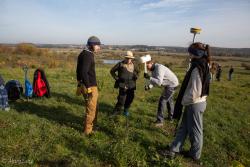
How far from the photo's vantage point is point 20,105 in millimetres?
9047

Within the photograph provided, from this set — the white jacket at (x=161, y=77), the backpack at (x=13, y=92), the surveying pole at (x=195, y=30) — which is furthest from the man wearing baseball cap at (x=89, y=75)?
the backpack at (x=13, y=92)

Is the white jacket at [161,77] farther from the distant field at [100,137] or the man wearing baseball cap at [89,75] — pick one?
the man wearing baseball cap at [89,75]

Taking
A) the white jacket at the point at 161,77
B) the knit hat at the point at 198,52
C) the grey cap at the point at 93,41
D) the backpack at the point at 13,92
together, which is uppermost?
the grey cap at the point at 93,41

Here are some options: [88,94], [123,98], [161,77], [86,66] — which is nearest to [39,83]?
[123,98]

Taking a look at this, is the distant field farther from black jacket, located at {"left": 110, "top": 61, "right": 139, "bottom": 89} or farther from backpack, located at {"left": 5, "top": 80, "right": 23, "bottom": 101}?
black jacket, located at {"left": 110, "top": 61, "right": 139, "bottom": 89}

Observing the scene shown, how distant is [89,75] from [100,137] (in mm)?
1564

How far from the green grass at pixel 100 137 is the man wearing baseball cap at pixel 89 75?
0.56 meters

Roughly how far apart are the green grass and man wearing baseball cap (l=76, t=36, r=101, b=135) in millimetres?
565

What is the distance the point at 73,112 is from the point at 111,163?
12.0 feet

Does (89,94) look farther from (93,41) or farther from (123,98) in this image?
(123,98)

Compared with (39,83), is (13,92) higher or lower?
lower

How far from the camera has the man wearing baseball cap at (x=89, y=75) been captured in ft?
20.9

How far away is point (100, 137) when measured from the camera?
6.66m

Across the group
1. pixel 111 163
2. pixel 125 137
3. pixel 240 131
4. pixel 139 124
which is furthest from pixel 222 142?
pixel 111 163
